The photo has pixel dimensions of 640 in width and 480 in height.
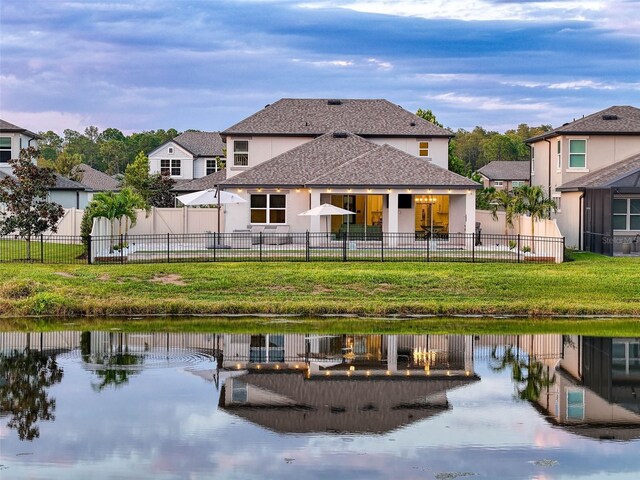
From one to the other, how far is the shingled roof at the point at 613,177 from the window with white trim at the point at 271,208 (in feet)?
45.2

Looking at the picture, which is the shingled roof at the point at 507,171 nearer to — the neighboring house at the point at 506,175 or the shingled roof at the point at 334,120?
the neighboring house at the point at 506,175

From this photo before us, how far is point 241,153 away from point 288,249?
551 inches

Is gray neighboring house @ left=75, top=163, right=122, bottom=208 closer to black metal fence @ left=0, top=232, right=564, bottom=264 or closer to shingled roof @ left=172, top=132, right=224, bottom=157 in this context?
shingled roof @ left=172, top=132, right=224, bottom=157

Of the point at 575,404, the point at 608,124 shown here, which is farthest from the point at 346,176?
the point at 575,404

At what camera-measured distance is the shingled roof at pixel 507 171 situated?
432ft

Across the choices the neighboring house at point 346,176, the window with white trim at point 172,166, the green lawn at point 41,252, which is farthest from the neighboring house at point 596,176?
the window with white trim at point 172,166

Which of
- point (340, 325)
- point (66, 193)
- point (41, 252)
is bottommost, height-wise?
point (340, 325)

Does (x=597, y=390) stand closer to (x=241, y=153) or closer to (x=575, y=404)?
(x=575, y=404)

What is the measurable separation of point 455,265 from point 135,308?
12.6 m

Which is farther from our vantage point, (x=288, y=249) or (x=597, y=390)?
(x=288, y=249)

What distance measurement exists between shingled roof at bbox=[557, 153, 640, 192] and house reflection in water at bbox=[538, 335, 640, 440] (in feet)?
64.1

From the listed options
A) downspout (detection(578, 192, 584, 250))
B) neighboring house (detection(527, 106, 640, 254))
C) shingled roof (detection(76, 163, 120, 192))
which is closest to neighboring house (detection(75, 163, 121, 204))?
shingled roof (detection(76, 163, 120, 192))

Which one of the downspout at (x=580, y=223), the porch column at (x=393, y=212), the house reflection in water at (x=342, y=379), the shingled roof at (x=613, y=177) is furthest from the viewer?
the downspout at (x=580, y=223)

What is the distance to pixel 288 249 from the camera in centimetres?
4397
